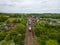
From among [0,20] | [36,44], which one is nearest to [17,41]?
[36,44]

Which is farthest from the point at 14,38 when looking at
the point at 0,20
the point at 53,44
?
the point at 0,20

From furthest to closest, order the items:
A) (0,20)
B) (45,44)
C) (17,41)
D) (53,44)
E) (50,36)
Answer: (0,20), (50,36), (17,41), (45,44), (53,44)

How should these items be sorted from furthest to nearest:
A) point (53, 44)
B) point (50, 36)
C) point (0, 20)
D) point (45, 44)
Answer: point (0, 20)
point (50, 36)
point (45, 44)
point (53, 44)

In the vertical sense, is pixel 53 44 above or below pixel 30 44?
above

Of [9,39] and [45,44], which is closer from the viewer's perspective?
[45,44]

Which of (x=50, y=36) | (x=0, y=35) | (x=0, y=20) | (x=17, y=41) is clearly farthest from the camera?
(x=0, y=20)

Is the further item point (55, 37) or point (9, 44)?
point (55, 37)

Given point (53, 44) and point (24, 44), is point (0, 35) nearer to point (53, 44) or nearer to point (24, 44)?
point (24, 44)

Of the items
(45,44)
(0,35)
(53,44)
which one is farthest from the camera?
(0,35)

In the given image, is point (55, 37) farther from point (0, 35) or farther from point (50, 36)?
point (0, 35)
